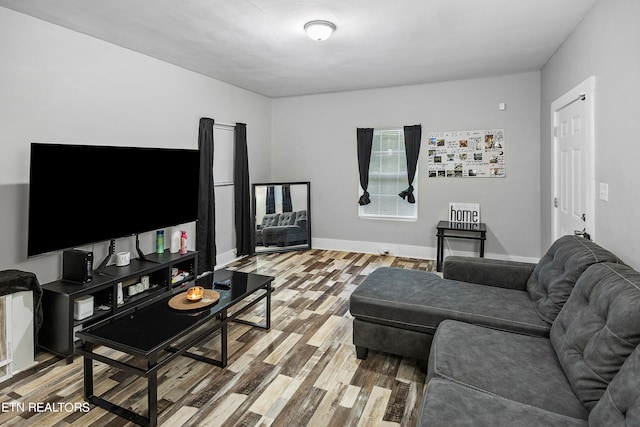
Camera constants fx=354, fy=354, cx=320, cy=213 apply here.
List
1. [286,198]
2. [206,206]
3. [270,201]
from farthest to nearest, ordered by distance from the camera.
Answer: [286,198] < [270,201] < [206,206]

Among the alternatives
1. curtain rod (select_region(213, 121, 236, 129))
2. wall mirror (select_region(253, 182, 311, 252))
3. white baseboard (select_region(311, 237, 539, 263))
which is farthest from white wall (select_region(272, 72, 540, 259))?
curtain rod (select_region(213, 121, 236, 129))

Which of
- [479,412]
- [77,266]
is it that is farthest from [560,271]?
[77,266]

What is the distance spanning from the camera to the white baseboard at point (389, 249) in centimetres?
509

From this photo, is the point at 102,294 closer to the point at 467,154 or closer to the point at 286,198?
the point at 286,198

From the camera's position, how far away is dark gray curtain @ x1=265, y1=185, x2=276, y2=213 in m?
5.70

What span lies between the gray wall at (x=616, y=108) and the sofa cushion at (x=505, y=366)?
94cm

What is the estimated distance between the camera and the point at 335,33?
330 cm

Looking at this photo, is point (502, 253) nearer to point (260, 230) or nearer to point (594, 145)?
point (594, 145)

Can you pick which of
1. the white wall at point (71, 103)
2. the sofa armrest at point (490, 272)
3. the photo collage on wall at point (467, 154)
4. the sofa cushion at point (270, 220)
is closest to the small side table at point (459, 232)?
the photo collage on wall at point (467, 154)

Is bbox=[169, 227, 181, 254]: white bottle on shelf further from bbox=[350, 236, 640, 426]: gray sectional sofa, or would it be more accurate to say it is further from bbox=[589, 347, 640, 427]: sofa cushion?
bbox=[589, 347, 640, 427]: sofa cushion

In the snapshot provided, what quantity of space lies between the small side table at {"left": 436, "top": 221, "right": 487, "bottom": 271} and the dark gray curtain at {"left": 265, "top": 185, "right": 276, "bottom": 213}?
2544 mm

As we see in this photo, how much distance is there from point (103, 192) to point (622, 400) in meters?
3.52

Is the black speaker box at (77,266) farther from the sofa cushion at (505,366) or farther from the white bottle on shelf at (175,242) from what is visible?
the sofa cushion at (505,366)

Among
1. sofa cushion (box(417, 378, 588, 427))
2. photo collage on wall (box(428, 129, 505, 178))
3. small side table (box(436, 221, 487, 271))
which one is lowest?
sofa cushion (box(417, 378, 588, 427))
